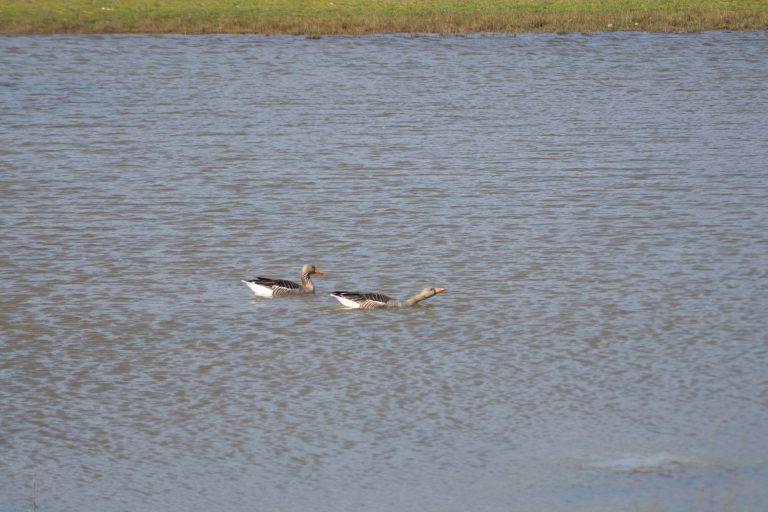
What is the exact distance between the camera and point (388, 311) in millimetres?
15273

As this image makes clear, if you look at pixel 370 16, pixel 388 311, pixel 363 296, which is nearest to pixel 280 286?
pixel 363 296

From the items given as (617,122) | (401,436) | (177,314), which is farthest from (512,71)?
(401,436)

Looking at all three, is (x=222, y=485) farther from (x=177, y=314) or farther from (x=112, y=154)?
(x=112, y=154)

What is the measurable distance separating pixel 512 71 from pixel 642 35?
8.78 metres

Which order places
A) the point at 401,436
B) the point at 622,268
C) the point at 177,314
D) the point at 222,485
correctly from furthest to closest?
the point at 622,268 → the point at 177,314 → the point at 401,436 → the point at 222,485

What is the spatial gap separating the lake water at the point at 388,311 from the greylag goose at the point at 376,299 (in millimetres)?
138

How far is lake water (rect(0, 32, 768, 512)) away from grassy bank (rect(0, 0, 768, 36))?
41.8 ft

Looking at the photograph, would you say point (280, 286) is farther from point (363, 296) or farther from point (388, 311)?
point (388, 311)

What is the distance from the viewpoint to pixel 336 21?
45594mm

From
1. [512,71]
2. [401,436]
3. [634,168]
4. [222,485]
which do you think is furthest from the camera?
[512,71]

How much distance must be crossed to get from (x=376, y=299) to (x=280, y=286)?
117 centimetres

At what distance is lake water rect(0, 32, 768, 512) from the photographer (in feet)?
35.8

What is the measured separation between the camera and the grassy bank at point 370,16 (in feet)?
147

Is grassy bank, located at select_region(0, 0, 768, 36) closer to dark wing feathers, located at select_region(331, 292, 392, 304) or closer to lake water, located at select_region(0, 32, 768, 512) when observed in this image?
lake water, located at select_region(0, 32, 768, 512)
